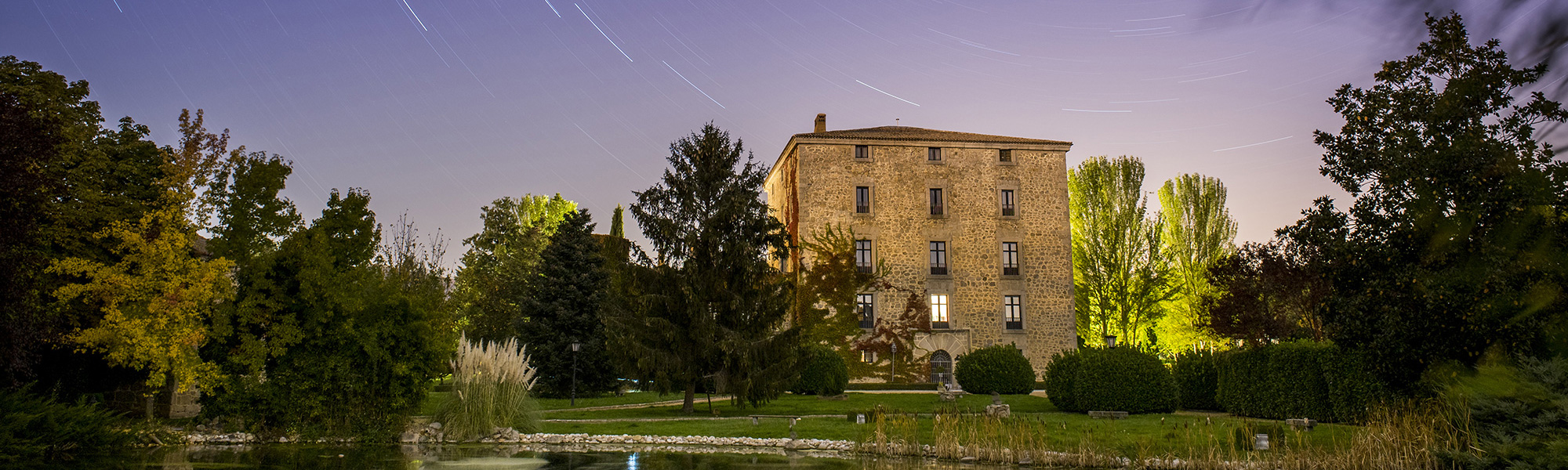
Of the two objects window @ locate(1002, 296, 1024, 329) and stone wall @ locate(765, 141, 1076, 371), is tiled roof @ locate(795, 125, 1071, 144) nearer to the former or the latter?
stone wall @ locate(765, 141, 1076, 371)

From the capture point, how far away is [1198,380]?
18.6m

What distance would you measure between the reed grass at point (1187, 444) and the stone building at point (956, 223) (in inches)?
753

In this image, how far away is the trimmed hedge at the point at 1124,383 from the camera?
54.0ft

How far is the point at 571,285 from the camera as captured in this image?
27453mm

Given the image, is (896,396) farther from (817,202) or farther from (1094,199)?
(1094,199)

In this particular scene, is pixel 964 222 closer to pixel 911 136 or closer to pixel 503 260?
pixel 911 136

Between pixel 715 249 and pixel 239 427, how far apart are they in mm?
8955

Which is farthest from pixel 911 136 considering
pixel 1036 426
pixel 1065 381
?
pixel 1036 426

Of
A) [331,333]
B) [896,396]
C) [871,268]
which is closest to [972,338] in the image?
[871,268]

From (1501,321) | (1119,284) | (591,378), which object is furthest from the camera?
(1119,284)

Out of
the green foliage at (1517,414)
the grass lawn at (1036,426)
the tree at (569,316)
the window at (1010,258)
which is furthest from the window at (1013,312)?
the green foliage at (1517,414)

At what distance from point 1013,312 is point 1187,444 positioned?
23399 mm

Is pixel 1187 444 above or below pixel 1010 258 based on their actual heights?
below

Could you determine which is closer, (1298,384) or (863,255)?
(1298,384)
